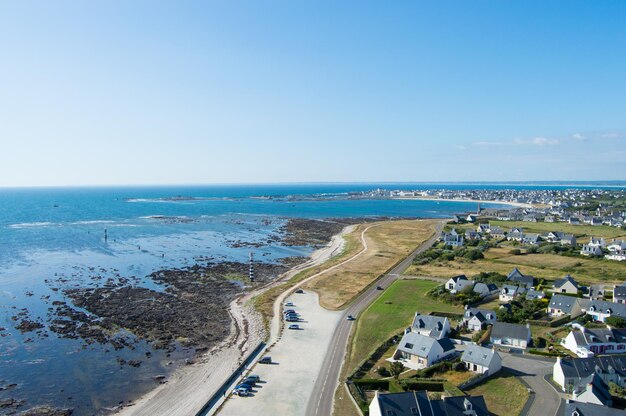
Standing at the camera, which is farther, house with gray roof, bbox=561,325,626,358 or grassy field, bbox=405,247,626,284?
grassy field, bbox=405,247,626,284

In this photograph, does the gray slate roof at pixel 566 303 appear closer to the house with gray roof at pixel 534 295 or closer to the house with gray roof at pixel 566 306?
the house with gray roof at pixel 566 306

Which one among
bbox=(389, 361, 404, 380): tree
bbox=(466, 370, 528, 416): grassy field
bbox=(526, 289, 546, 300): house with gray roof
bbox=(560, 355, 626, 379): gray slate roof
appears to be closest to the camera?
bbox=(466, 370, 528, 416): grassy field

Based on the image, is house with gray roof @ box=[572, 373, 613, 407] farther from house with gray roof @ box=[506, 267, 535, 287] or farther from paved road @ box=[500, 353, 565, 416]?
house with gray roof @ box=[506, 267, 535, 287]

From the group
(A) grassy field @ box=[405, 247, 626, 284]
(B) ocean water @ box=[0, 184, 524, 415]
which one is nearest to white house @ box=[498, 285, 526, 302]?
(A) grassy field @ box=[405, 247, 626, 284]

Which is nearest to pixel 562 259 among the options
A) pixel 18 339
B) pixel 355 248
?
pixel 355 248

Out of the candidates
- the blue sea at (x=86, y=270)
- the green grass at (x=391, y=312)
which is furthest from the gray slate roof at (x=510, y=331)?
the blue sea at (x=86, y=270)

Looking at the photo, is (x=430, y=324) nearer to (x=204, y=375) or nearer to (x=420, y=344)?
(x=420, y=344)

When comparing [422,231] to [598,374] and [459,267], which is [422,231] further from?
[598,374]

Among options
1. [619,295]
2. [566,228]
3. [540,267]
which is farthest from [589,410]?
[566,228]
